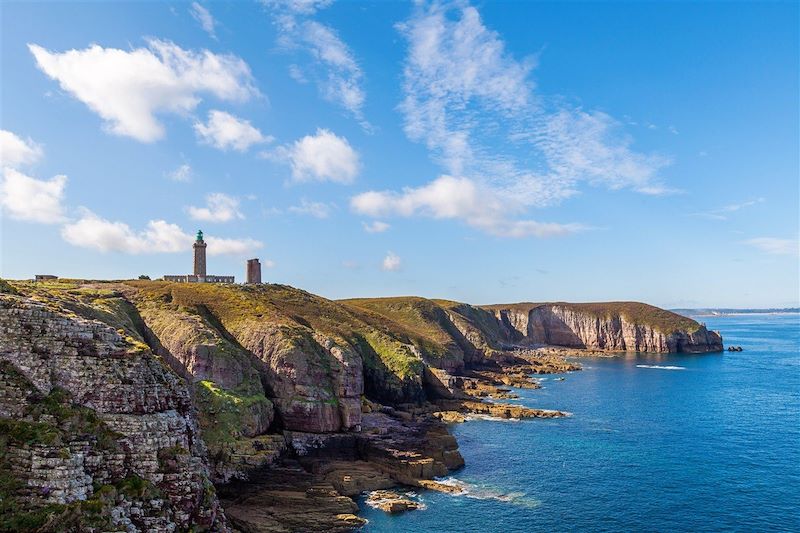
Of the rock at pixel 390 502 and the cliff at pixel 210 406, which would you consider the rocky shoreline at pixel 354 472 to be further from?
the cliff at pixel 210 406

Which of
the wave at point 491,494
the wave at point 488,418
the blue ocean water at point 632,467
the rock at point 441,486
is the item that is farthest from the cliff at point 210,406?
the blue ocean water at point 632,467

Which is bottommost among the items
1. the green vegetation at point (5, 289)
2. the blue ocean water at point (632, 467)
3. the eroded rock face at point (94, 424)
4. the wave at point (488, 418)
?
the blue ocean water at point (632, 467)

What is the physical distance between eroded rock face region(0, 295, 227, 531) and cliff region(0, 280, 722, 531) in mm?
83

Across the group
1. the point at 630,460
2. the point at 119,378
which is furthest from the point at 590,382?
the point at 119,378

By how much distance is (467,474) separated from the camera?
6756 cm

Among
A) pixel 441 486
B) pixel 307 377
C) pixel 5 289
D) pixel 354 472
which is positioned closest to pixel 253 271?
pixel 307 377

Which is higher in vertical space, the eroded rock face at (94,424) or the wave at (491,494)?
the eroded rock face at (94,424)

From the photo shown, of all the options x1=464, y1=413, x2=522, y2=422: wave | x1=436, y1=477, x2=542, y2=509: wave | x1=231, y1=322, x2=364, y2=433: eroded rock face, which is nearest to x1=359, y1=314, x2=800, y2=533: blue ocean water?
x1=436, y1=477, x2=542, y2=509: wave

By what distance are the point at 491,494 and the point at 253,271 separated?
87710 millimetres

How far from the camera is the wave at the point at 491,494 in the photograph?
192 feet

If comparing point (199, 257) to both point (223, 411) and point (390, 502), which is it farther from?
point (390, 502)

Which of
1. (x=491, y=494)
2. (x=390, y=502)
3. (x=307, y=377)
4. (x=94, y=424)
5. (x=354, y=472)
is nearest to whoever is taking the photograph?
(x=94, y=424)

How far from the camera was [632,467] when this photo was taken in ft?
231

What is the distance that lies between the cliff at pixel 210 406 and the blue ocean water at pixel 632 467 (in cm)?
773
